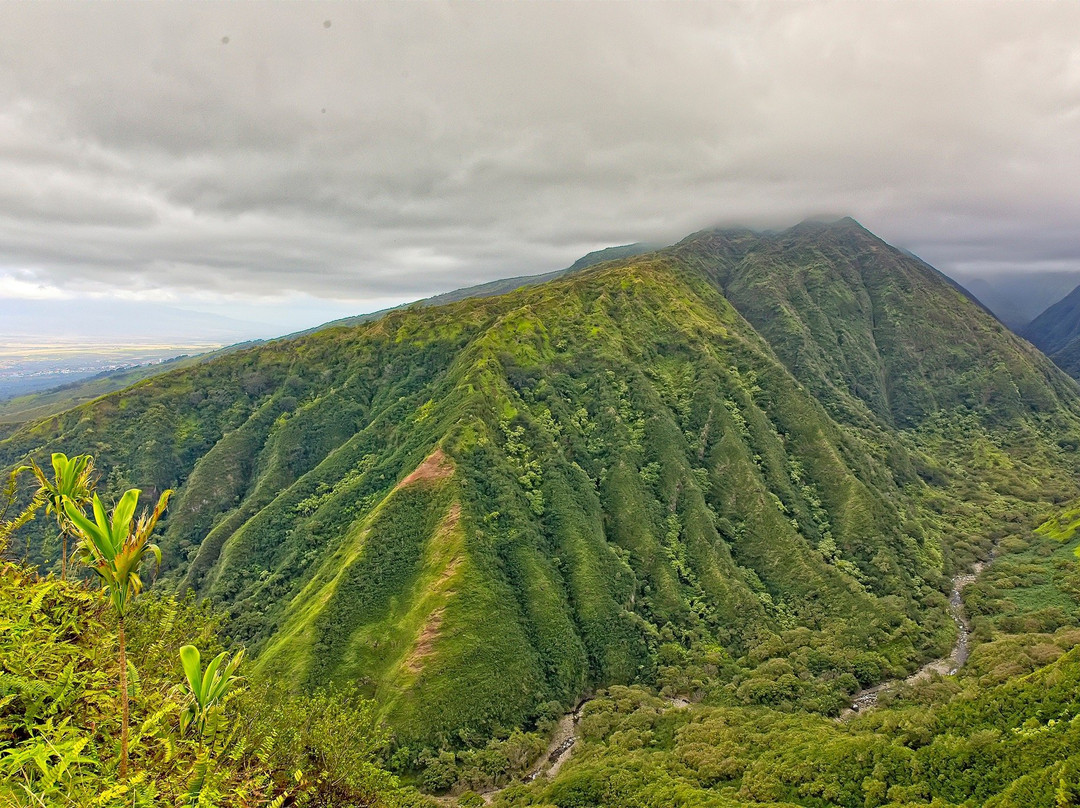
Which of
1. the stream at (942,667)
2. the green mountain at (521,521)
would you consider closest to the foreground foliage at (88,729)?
the green mountain at (521,521)

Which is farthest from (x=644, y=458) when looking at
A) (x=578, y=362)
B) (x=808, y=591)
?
(x=808, y=591)

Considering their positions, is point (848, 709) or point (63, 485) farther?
point (848, 709)

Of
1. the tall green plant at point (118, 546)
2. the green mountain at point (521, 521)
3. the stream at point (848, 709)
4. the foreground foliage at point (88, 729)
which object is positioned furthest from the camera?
the green mountain at point (521, 521)

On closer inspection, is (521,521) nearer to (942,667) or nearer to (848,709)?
(848,709)

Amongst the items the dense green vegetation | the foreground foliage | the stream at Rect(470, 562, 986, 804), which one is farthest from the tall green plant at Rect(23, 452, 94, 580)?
the stream at Rect(470, 562, 986, 804)

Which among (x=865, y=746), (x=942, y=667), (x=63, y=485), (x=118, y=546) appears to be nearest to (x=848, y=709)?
(x=942, y=667)

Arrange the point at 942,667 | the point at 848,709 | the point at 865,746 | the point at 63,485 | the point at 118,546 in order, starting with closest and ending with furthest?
the point at 118,546 → the point at 63,485 → the point at 865,746 → the point at 848,709 → the point at 942,667

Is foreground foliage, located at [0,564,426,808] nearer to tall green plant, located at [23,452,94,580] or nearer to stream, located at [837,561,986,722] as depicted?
tall green plant, located at [23,452,94,580]

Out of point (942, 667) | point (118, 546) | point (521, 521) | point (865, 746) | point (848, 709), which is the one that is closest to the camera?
point (118, 546)

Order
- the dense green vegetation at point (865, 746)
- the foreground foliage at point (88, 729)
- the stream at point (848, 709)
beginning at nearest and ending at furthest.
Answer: the foreground foliage at point (88, 729) < the dense green vegetation at point (865, 746) < the stream at point (848, 709)

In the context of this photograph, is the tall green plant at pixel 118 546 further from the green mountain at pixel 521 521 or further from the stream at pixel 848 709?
the green mountain at pixel 521 521
